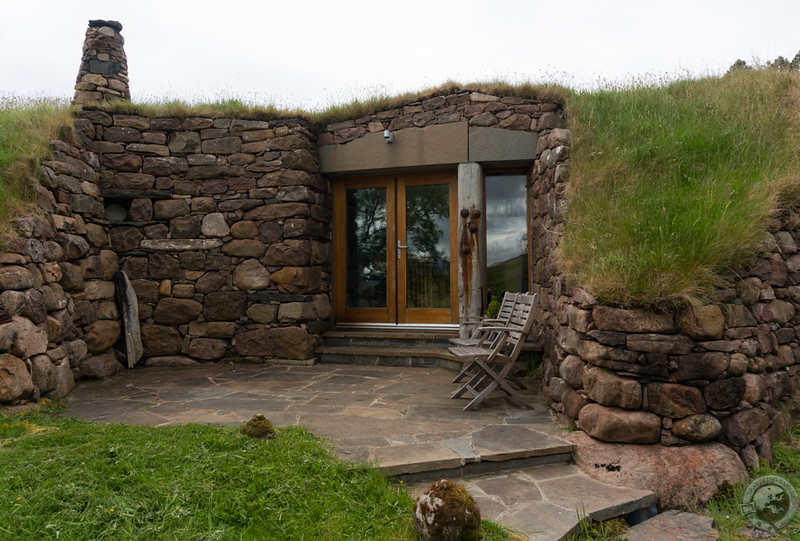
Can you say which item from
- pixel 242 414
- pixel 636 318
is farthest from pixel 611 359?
pixel 242 414

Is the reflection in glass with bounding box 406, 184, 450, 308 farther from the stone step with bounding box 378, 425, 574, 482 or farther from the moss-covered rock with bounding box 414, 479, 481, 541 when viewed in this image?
the moss-covered rock with bounding box 414, 479, 481, 541

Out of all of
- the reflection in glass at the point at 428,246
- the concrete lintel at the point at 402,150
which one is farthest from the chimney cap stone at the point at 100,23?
the reflection in glass at the point at 428,246

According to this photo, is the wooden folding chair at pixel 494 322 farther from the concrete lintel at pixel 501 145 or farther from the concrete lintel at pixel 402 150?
the concrete lintel at pixel 402 150

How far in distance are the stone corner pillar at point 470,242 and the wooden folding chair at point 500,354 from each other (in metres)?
1.50

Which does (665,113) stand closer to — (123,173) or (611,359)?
(611,359)

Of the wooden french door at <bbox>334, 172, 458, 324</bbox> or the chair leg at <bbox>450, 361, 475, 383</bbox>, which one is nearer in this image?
the chair leg at <bbox>450, 361, 475, 383</bbox>

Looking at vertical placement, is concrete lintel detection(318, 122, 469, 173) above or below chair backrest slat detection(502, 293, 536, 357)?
above

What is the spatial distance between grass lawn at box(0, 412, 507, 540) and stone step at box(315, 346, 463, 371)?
9.85ft

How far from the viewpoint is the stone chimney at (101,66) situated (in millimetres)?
6855

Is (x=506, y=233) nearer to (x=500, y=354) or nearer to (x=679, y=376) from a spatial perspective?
(x=500, y=354)

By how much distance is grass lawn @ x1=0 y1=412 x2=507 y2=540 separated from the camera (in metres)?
2.33

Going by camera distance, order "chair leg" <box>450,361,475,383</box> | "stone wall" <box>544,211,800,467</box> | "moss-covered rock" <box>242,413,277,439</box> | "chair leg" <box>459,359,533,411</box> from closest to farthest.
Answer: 1. "moss-covered rock" <box>242,413,277,439</box>
2. "stone wall" <box>544,211,800,467</box>
3. "chair leg" <box>459,359,533,411</box>
4. "chair leg" <box>450,361,475,383</box>

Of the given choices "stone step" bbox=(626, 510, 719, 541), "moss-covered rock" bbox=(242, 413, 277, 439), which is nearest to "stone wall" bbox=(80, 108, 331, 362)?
"moss-covered rock" bbox=(242, 413, 277, 439)

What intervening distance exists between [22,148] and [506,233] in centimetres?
559
